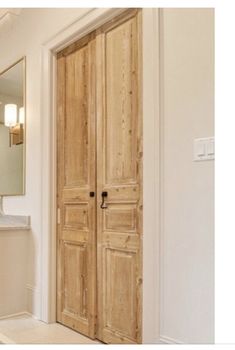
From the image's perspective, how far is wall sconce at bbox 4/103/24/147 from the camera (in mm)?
3139

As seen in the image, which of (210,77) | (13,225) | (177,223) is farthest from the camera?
(13,225)

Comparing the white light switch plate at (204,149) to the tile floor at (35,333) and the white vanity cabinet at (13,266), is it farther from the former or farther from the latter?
the white vanity cabinet at (13,266)

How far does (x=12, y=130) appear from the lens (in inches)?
128

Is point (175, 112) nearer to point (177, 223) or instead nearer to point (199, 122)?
point (199, 122)

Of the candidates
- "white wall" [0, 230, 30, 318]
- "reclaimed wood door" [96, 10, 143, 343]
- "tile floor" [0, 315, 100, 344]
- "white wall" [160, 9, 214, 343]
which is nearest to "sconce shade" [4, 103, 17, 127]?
"white wall" [0, 230, 30, 318]

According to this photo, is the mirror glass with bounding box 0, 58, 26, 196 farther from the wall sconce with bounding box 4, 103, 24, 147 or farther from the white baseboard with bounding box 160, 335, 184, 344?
the white baseboard with bounding box 160, 335, 184, 344

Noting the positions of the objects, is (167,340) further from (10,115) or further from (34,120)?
(10,115)

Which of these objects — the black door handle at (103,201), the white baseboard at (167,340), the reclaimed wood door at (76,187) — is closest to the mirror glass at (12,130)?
the reclaimed wood door at (76,187)

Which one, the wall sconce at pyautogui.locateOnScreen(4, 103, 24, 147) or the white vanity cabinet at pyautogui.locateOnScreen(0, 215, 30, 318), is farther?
the wall sconce at pyautogui.locateOnScreen(4, 103, 24, 147)

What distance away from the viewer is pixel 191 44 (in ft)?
5.65

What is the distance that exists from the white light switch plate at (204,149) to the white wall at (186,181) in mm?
27

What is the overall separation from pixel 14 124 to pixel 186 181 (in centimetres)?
205

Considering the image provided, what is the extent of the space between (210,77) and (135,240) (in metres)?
0.99
